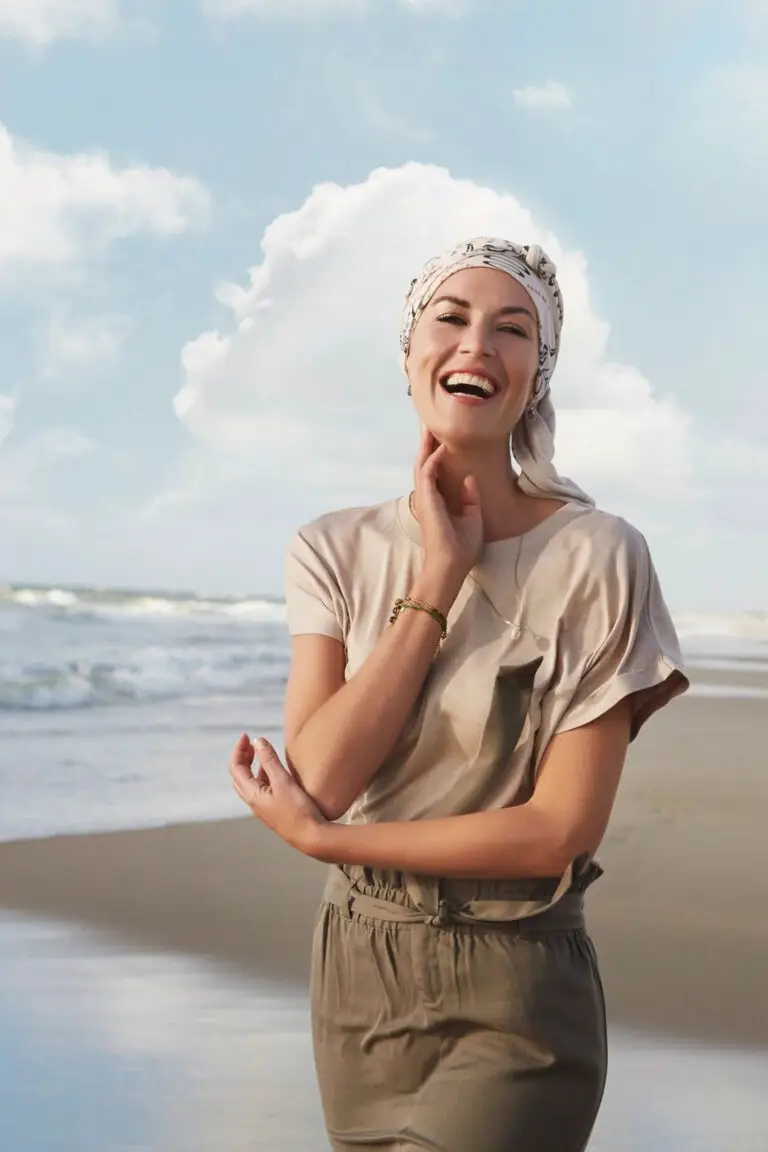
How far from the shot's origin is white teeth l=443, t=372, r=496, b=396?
1.64 m

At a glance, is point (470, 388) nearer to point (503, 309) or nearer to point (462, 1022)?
point (503, 309)

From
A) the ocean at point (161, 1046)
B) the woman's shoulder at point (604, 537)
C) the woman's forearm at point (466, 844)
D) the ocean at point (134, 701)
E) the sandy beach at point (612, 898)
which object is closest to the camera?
the woman's forearm at point (466, 844)

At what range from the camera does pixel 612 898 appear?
16.0 feet

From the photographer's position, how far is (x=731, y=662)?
14.4m

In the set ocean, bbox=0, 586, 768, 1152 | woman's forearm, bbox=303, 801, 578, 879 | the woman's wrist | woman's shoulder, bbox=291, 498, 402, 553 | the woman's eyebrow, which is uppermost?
the woman's eyebrow

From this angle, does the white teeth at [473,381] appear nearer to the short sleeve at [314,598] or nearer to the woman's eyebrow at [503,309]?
the woman's eyebrow at [503,309]

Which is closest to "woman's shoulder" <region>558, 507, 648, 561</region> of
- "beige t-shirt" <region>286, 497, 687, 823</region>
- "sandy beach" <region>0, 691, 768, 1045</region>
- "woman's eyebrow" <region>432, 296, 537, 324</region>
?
"beige t-shirt" <region>286, 497, 687, 823</region>

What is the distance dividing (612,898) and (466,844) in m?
3.54

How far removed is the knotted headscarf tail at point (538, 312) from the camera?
5.56 feet

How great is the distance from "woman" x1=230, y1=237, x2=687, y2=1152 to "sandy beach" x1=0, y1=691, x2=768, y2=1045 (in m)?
2.29

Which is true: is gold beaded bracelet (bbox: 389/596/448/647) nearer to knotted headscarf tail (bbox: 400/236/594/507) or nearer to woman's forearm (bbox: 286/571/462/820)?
woman's forearm (bbox: 286/571/462/820)

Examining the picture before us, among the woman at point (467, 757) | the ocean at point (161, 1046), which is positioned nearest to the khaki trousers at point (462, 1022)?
the woman at point (467, 757)

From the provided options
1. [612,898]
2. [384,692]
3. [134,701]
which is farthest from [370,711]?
[134,701]

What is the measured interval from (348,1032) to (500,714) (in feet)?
1.35
